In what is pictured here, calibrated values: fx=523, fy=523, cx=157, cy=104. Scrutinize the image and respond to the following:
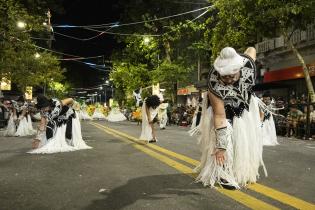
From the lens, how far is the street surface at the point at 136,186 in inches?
217

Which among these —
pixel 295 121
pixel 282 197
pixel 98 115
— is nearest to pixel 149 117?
pixel 295 121

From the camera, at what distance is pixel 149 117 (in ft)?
51.0

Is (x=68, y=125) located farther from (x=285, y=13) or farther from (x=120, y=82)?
(x=120, y=82)

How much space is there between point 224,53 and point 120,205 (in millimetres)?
2085

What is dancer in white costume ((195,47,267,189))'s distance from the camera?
19.9ft

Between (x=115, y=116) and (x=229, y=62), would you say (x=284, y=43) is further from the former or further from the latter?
(x=229, y=62)

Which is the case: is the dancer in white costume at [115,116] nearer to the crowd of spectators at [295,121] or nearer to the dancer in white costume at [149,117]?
the crowd of spectators at [295,121]

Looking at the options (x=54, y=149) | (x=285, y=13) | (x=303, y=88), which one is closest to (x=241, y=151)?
(x=54, y=149)

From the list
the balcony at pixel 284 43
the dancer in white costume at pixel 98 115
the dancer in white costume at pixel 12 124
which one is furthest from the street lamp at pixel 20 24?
the dancer in white costume at pixel 98 115

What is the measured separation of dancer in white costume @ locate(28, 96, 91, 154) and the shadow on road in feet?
18.1

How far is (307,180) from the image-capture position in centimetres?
729

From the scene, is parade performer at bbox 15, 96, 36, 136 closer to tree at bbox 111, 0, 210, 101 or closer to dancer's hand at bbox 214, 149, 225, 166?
dancer's hand at bbox 214, 149, 225, 166

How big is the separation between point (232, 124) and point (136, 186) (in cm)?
146

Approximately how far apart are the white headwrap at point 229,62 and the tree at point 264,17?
15.4 m
